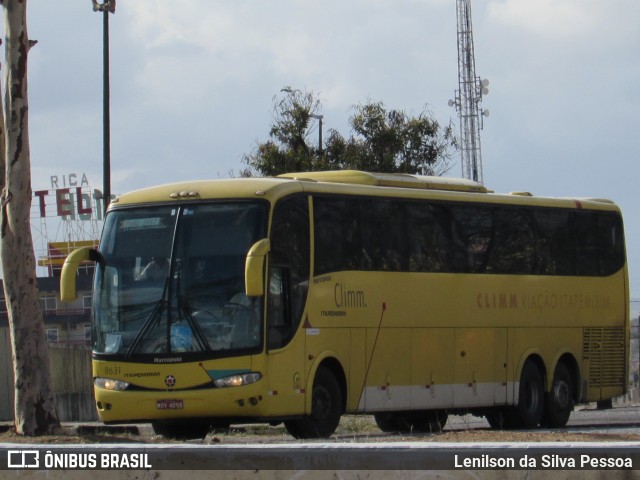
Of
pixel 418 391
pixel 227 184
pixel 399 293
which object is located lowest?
pixel 418 391

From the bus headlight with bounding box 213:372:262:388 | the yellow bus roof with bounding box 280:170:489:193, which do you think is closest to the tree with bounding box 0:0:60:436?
the bus headlight with bounding box 213:372:262:388

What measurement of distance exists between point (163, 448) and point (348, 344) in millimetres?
10421

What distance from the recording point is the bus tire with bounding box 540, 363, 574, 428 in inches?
933

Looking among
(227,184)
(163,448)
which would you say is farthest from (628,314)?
(163,448)

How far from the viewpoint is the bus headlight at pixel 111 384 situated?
17.7 m

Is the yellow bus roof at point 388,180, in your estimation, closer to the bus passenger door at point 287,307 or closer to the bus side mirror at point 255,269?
the bus passenger door at point 287,307

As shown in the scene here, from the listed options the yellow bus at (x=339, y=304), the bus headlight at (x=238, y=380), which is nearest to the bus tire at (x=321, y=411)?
the yellow bus at (x=339, y=304)

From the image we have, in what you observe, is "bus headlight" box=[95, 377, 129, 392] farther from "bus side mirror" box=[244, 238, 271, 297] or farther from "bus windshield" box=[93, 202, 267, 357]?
"bus side mirror" box=[244, 238, 271, 297]

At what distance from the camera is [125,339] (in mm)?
17672

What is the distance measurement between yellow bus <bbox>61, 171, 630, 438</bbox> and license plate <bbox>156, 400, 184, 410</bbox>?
0.02m

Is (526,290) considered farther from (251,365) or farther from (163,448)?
(163,448)

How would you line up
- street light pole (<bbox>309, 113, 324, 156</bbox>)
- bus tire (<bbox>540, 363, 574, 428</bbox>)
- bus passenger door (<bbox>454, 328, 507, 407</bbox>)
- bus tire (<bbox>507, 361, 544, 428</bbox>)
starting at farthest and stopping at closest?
street light pole (<bbox>309, 113, 324, 156</bbox>) → bus tire (<bbox>540, 363, 574, 428</bbox>) → bus tire (<bbox>507, 361, 544, 428</bbox>) → bus passenger door (<bbox>454, 328, 507, 407</bbox>)

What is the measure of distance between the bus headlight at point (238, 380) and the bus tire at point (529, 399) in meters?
7.13

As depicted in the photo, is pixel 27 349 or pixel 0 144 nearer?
pixel 27 349
